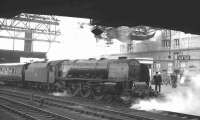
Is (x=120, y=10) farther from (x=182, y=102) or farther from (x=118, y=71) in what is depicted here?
(x=182, y=102)

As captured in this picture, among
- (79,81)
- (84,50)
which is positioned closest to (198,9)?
(79,81)

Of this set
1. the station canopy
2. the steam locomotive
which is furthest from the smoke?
the station canopy

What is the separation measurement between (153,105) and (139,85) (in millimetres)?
1498

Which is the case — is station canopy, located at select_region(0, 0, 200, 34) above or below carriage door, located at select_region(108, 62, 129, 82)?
above

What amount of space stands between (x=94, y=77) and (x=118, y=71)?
2.22 m

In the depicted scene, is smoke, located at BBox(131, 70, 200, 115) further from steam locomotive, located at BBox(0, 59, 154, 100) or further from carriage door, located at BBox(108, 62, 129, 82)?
carriage door, located at BBox(108, 62, 129, 82)

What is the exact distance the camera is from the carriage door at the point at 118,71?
1884 cm

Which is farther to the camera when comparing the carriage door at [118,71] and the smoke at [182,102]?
the carriage door at [118,71]

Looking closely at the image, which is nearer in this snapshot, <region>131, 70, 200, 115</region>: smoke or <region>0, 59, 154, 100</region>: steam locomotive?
<region>131, 70, 200, 115</region>: smoke

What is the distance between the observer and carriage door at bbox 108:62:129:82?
18837 millimetres

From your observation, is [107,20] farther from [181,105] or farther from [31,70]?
[31,70]

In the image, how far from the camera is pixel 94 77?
20.8 meters

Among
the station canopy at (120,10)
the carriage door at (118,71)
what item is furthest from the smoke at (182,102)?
the station canopy at (120,10)

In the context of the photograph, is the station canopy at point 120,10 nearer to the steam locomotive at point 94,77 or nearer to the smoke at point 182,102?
the smoke at point 182,102
